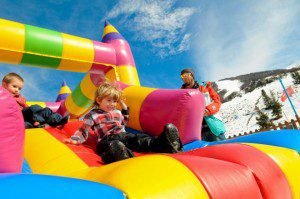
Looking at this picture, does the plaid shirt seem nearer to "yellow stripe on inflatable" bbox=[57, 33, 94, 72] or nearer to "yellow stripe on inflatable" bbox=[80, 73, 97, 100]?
"yellow stripe on inflatable" bbox=[57, 33, 94, 72]

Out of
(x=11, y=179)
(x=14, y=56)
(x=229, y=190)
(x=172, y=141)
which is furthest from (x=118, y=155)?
(x=14, y=56)

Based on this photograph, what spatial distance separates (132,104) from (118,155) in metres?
0.90

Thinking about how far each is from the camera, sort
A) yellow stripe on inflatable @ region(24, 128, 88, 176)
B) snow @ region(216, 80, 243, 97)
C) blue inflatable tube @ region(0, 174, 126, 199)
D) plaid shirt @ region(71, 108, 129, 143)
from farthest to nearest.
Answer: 1. snow @ region(216, 80, 243, 97)
2. plaid shirt @ region(71, 108, 129, 143)
3. yellow stripe on inflatable @ region(24, 128, 88, 176)
4. blue inflatable tube @ region(0, 174, 126, 199)

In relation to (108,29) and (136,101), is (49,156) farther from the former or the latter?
(108,29)

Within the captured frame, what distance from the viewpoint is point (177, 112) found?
199cm

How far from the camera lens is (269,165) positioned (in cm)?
113

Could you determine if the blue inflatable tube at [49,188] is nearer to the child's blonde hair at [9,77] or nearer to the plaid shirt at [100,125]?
the plaid shirt at [100,125]

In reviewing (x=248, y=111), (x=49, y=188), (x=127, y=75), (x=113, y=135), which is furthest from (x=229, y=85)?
(x=49, y=188)

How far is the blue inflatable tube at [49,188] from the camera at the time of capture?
540 mm

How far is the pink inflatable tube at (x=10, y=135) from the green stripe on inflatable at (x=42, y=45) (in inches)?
81.9

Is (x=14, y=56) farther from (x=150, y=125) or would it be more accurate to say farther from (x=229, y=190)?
(x=229, y=190)

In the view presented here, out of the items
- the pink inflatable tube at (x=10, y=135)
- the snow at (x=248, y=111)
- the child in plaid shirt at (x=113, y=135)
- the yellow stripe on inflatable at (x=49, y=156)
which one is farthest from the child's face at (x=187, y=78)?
the snow at (x=248, y=111)

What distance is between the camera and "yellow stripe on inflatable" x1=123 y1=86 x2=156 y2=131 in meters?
2.26

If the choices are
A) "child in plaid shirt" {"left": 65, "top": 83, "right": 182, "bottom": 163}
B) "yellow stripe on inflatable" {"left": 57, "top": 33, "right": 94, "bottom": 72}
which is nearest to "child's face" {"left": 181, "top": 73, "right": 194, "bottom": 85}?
"child in plaid shirt" {"left": 65, "top": 83, "right": 182, "bottom": 163}
